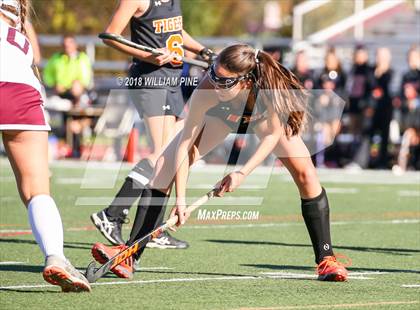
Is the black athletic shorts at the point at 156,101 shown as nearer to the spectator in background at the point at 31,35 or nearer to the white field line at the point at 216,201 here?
the spectator in background at the point at 31,35

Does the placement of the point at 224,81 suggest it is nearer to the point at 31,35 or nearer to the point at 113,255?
the point at 113,255

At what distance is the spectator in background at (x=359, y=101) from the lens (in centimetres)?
1728

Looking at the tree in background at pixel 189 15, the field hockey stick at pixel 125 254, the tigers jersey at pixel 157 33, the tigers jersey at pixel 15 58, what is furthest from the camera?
the tree in background at pixel 189 15

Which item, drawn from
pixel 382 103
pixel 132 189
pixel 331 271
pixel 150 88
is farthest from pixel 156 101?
pixel 382 103

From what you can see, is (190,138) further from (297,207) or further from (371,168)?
(371,168)

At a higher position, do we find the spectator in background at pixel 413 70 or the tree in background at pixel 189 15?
the tree in background at pixel 189 15

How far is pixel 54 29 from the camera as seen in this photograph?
32.9 metres

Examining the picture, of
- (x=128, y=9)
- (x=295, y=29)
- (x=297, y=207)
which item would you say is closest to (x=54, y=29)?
(x=295, y=29)

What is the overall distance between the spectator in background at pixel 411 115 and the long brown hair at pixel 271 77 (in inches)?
408

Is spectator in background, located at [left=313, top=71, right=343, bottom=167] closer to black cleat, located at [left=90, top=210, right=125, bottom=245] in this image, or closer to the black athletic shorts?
the black athletic shorts

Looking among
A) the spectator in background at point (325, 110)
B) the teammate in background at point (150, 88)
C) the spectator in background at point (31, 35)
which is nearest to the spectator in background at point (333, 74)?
the spectator in background at point (325, 110)

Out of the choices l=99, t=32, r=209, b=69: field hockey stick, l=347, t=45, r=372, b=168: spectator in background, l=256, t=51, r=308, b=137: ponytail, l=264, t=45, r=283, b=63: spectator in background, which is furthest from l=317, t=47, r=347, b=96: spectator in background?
l=256, t=51, r=308, b=137: ponytail

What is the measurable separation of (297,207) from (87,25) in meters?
23.5

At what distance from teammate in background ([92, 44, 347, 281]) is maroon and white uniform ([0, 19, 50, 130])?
117 cm
